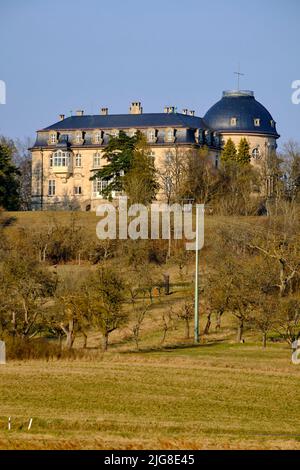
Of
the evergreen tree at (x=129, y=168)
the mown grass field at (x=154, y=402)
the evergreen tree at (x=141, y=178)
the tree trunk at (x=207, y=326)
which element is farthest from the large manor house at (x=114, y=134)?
the mown grass field at (x=154, y=402)

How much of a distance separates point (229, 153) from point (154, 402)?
6595 centimetres

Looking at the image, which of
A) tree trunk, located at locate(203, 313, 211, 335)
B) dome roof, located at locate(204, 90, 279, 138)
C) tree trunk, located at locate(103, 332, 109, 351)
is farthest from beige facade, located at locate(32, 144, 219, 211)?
tree trunk, located at locate(103, 332, 109, 351)

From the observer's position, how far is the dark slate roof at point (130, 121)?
10100 centimetres

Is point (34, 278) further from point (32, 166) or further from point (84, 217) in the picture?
point (32, 166)

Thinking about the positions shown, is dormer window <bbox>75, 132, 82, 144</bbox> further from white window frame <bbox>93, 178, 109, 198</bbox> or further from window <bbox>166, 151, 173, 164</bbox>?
window <bbox>166, 151, 173, 164</bbox>

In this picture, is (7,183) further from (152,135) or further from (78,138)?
(78,138)

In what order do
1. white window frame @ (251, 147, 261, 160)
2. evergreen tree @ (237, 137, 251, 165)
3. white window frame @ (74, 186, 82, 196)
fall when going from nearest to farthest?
1. evergreen tree @ (237, 137, 251, 165)
2. white window frame @ (251, 147, 261, 160)
3. white window frame @ (74, 186, 82, 196)

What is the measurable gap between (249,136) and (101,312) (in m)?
56.9

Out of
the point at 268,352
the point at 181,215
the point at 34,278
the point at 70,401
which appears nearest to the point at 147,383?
the point at 70,401

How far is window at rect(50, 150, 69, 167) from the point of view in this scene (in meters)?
103

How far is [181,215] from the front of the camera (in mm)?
80500

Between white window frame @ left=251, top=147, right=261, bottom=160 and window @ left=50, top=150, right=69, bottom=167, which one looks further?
window @ left=50, top=150, right=69, bottom=167

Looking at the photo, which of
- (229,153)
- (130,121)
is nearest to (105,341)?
(229,153)

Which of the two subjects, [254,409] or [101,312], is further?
[101,312]
